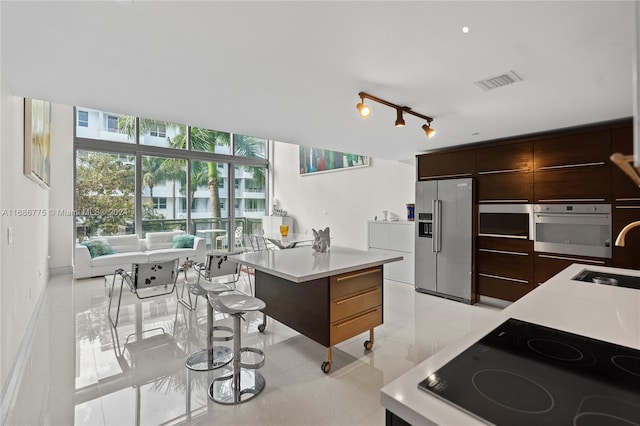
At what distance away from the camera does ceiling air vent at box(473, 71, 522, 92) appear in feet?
7.48

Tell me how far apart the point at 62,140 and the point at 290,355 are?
6323 mm

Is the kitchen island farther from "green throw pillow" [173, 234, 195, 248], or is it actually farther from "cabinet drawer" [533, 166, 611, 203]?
"green throw pillow" [173, 234, 195, 248]

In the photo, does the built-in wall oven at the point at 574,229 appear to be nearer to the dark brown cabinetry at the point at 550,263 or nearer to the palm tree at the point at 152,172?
the dark brown cabinetry at the point at 550,263

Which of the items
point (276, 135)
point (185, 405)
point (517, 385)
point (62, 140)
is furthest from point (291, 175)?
point (517, 385)

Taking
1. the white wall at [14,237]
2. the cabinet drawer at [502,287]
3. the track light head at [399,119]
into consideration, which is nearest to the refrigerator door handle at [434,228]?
the cabinet drawer at [502,287]

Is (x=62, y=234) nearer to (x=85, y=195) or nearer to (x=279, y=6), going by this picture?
(x=85, y=195)

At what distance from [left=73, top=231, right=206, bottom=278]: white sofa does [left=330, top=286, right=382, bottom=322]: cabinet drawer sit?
4.52 meters

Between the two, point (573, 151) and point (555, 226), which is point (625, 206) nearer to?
point (555, 226)

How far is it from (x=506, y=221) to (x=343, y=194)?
11.7ft

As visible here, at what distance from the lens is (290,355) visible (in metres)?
2.90

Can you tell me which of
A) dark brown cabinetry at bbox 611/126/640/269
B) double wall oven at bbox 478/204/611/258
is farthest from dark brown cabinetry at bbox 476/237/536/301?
dark brown cabinetry at bbox 611/126/640/269

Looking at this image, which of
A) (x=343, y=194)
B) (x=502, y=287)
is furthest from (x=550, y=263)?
(x=343, y=194)

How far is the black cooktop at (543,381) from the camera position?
2.25 ft

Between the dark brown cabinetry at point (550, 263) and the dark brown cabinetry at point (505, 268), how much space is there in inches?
2.5
